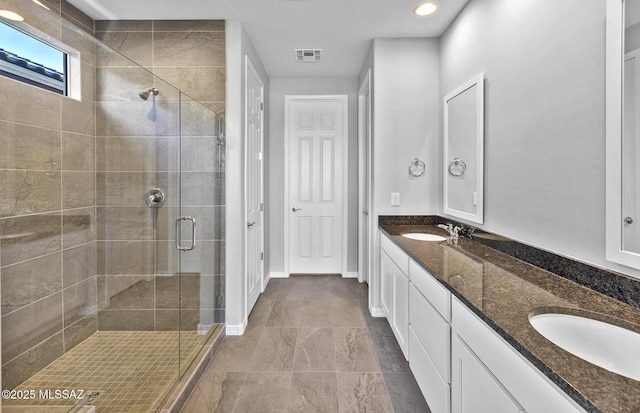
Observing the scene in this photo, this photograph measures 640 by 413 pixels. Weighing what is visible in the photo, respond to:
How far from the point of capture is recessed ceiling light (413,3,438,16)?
229cm

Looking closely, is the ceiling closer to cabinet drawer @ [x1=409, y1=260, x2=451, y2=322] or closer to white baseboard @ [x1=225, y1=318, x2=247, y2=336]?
cabinet drawer @ [x1=409, y1=260, x2=451, y2=322]

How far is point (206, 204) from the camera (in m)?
2.47

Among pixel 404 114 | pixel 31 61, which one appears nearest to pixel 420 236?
pixel 404 114

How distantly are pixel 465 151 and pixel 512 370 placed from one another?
70.6 inches

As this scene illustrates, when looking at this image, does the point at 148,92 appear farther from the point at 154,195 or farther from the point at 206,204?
the point at 206,204

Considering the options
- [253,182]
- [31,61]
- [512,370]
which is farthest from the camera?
[253,182]

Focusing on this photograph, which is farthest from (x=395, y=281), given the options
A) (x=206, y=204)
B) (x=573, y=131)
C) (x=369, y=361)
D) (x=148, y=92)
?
(x=148, y=92)

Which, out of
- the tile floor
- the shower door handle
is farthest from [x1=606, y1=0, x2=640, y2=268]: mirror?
the shower door handle

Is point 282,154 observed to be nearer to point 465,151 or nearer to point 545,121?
point 465,151

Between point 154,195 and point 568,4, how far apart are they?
2600 millimetres

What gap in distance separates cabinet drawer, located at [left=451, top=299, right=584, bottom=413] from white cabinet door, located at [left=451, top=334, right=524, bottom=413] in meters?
0.03

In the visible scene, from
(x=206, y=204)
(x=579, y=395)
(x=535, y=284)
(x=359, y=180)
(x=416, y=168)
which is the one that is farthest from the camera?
(x=359, y=180)

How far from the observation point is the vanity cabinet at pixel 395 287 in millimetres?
1968

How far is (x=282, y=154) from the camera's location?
156 inches
